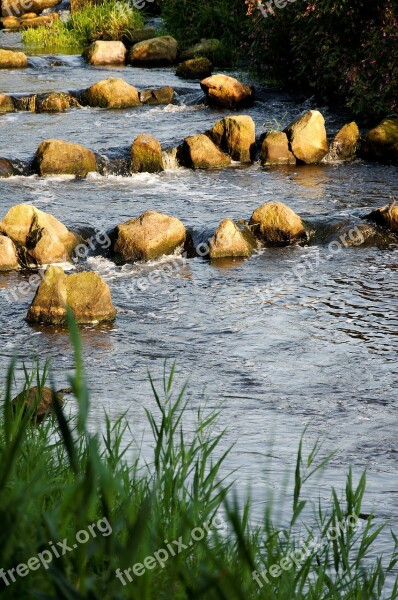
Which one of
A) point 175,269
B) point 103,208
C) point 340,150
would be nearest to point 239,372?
point 175,269

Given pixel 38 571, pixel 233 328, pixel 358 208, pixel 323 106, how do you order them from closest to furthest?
pixel 38 571 < pixel 233 328 < pixel 358 208 < pixel 323 106

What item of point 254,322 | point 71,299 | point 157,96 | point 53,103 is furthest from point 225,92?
point 71,299

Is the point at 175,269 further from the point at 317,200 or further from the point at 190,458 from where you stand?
the point at 190,458

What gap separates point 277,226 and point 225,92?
7.27m

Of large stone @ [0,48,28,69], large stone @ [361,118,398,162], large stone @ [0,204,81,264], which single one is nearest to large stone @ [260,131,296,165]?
large stone @ [361,118,398,162]

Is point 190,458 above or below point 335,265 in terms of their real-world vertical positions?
above

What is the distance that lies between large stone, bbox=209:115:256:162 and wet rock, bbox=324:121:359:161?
3.65 ft

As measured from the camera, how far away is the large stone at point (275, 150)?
14.3 meters

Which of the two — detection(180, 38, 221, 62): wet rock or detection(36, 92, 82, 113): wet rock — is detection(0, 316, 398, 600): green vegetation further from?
detection(180, 38, 221, 62): wet rock

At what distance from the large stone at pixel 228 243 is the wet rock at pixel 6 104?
25.9 ft

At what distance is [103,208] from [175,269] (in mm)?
2255

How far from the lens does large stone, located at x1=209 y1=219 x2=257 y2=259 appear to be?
10.2m

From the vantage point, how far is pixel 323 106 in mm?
17938

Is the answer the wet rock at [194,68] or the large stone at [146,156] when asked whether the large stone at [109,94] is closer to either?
the wet rock at [194,68]
